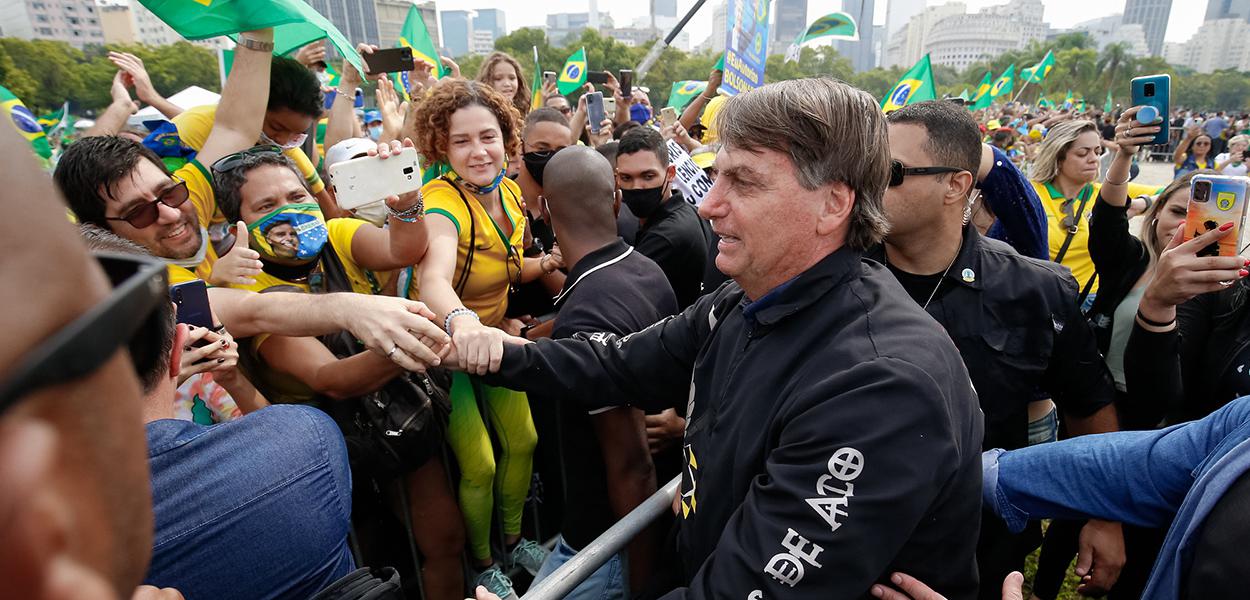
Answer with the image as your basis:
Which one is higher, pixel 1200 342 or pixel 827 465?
pixel 827 465

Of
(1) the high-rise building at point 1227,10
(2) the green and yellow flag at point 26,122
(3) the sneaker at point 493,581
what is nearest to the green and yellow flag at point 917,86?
(3) the sneaker at point 493,581

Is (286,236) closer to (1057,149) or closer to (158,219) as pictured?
(158,219)

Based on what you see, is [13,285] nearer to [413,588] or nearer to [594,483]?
[594,483]

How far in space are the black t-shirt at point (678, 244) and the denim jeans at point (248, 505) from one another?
2.35 m

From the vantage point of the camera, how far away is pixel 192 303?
5.76ft

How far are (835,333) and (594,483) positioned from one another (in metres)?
1.39

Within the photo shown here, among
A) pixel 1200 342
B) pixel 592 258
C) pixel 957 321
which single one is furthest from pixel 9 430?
pixel 1200 342

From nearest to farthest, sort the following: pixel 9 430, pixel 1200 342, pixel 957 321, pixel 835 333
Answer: pixel 9 430, pixel 835 333, pixel 957 321, pixel 1200 342

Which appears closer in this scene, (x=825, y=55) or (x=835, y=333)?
(x=835, y=333)

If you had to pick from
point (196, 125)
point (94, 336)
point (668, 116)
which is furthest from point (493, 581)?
point (668, 116)

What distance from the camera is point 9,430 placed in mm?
401

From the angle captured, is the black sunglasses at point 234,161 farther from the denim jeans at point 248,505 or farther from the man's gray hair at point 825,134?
the man's gray hair at point 825,134

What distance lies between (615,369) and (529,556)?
4.84 feet

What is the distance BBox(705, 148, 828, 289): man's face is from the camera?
168 centimetres
